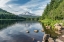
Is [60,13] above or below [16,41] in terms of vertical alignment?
above

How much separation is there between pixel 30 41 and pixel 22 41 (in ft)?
6.11

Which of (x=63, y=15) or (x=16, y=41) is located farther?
(x=63, y=15)

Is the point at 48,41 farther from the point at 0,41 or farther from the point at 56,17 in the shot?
the point at 56,17

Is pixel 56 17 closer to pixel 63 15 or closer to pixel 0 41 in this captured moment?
pixel 63 15

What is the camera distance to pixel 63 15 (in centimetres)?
6781

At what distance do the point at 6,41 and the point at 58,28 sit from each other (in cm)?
2460

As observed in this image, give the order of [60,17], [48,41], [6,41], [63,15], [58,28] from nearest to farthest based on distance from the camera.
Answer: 1. [48,41]
2. [6,41]
3. [58,28]
4. [63,15]
5. [60,17]

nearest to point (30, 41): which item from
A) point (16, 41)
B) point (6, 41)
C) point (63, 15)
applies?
point (16, 41)

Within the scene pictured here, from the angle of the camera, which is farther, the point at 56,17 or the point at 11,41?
the point at 56,17

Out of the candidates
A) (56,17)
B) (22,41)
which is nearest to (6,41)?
(22,41)

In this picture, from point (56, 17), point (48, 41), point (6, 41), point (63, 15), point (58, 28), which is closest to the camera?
point (48, 41)

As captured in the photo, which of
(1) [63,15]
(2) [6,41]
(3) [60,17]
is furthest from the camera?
(3) [60,17]

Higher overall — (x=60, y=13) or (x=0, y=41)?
(x=60, y=13)

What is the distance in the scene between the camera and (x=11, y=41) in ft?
105
